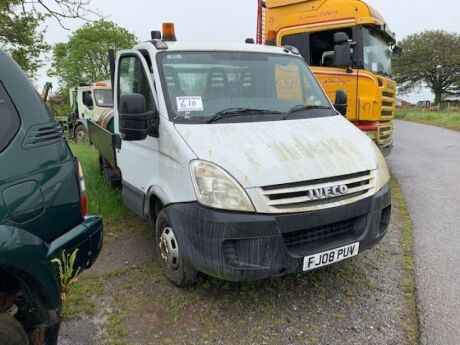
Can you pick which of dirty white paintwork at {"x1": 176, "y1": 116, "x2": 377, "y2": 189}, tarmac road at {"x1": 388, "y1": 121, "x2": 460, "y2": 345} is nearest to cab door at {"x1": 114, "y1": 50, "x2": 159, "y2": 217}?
dirty white paintwork at {"x1": 176, "y1": 116, "x2": 377, "y2": 189}

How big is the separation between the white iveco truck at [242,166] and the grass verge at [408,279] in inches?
21.1

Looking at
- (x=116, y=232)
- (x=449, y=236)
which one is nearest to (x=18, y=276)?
(x=116, y=232)

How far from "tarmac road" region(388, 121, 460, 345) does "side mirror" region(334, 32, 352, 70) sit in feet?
7.96

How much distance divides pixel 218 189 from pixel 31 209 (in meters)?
1.28

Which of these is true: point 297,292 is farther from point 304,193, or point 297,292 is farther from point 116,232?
point 116,232

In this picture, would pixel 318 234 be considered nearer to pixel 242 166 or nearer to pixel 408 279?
pixel 242 166

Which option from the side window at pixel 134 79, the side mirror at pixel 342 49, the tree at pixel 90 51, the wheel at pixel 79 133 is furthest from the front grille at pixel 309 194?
the tree at pixel 90 51

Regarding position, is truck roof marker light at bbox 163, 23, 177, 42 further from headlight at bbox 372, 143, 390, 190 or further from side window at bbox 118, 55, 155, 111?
headlight at bbox 372, 143, 390, 190

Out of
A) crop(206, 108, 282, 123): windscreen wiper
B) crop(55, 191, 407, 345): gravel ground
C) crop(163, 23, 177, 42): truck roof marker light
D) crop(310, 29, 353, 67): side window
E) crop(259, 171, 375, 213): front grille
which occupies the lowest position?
crop(55, 191, 407, 345): gravel ground

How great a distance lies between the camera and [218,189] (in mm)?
3020

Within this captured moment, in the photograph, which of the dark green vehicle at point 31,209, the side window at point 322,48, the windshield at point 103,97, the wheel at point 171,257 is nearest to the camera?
the dark green vehicle at point 31,209

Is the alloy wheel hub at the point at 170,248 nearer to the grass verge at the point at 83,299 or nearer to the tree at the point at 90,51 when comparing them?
the grass verge at the point at 83,299

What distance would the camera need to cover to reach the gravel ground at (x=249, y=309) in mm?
3031

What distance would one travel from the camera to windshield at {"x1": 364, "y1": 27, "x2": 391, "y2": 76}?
7574mm
